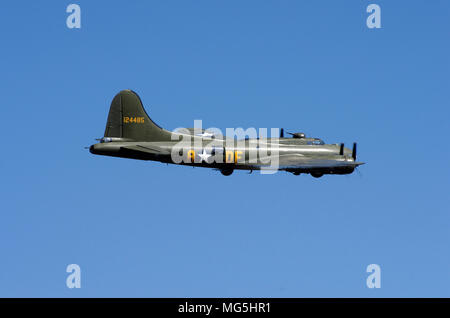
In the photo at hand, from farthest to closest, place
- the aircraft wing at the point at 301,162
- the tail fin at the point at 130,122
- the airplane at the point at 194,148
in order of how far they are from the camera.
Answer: the aircraft wing at the point at 301,162 → the tail fin at the point at 130,122 → the airplane at the point at 194,148

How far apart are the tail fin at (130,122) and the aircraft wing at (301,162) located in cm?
918

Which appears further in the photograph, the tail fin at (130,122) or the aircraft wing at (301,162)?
the aircraft wing at (301,162)

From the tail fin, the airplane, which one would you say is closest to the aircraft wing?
the airplane

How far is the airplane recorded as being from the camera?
6869 centimetres

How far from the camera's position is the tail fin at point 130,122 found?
69750 mm

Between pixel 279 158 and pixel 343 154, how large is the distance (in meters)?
6.42

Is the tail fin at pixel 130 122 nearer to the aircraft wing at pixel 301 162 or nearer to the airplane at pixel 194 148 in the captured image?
the airplane at pixel 194 148

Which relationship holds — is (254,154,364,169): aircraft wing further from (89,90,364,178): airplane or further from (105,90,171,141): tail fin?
(105,90,171,141): tail fin

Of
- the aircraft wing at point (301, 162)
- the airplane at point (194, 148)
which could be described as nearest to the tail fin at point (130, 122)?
the airplane at point (194, 148)

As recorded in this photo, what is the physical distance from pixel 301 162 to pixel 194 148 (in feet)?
31.5

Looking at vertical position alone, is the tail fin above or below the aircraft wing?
above
